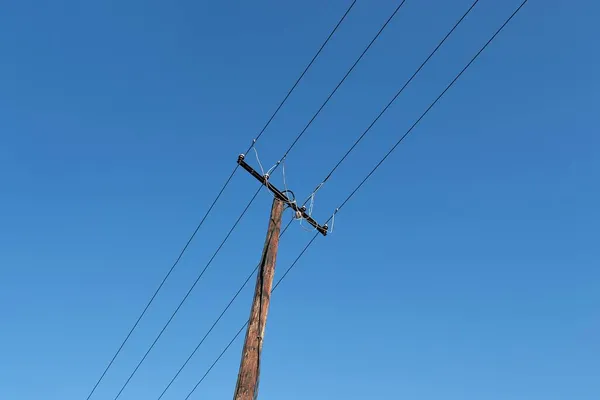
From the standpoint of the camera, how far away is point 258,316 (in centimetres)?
783

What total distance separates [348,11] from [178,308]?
777 centimetres

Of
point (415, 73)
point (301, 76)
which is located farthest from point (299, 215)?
point (415, 73)

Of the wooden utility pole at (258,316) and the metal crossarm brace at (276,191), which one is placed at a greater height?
the metal crossarm brace at (276,191)

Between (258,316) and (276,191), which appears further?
(276,191)

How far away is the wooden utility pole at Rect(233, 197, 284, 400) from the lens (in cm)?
712

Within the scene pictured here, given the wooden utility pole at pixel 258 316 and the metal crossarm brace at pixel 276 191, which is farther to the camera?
the metal crossarm brace at pixel 276 191

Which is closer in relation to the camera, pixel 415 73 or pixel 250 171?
pixel 415 73

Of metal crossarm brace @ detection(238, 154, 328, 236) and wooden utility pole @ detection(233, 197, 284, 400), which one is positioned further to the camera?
metal crossarm brace @ detection(238, 154, 328, 236)

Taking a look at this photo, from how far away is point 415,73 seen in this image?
8.89 m

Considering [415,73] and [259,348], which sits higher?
[415,73]

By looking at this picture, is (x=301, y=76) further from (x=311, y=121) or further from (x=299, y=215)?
(x=299, y=215)

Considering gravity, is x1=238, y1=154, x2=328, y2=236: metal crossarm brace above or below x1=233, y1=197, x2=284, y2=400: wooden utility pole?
above

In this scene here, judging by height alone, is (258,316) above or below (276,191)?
below

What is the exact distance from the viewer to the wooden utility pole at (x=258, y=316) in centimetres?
712
